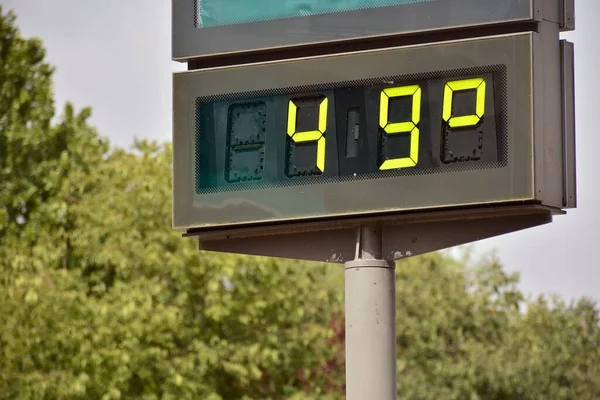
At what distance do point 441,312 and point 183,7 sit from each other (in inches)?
1299

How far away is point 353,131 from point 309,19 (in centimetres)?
76

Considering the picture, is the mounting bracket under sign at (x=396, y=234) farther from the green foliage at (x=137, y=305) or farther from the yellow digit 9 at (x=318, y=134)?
the green foliage at (x=137, y=305)

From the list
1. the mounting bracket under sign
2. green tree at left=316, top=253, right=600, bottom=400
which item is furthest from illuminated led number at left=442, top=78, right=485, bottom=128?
green tree at left=316, top=253, right=600, bottom=400

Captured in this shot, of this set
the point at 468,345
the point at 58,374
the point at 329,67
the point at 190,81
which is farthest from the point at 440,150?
the point at 468,345

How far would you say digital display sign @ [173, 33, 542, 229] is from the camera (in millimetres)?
8195

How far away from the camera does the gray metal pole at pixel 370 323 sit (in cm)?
855

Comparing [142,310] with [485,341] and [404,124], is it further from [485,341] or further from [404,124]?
[404,124]

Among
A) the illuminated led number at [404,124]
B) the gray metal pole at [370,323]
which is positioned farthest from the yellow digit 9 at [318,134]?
the gray metal pole at [370,323]

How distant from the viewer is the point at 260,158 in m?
8.73

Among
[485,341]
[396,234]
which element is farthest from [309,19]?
[485,341]

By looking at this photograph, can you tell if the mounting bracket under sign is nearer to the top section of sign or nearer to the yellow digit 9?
the yellow digit 9

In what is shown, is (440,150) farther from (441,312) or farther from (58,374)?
(441,312)

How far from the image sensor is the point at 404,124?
8.43 meters

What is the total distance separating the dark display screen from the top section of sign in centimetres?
30
